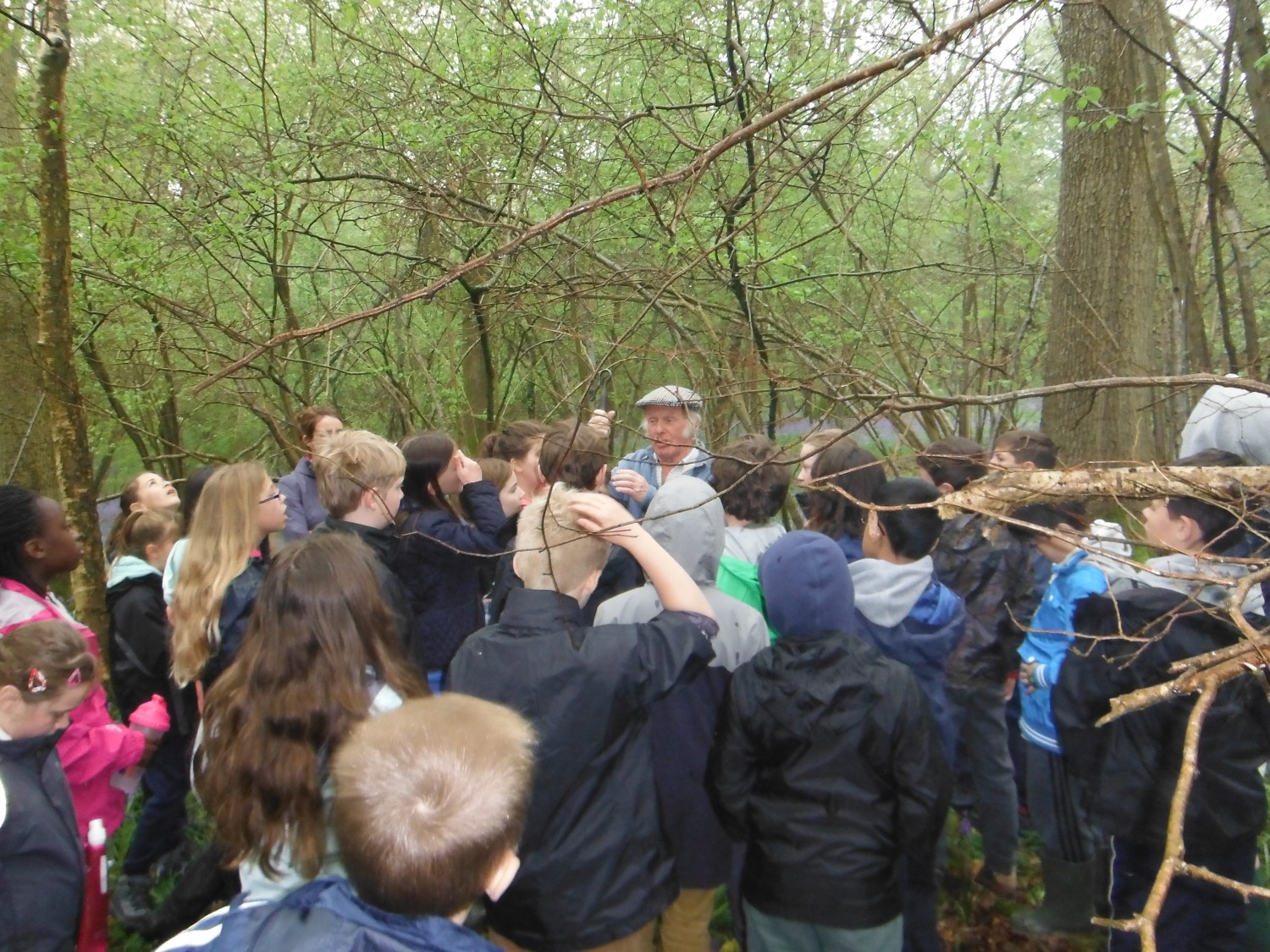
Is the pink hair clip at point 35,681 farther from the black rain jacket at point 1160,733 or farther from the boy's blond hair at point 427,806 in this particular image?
the black rain jacket at point 1160,733

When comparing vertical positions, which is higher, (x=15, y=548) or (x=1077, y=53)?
(x=1077, y=53)

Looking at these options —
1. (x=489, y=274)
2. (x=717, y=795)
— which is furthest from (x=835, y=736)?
(x=489, y=274)

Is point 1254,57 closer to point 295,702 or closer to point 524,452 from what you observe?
point 524,452

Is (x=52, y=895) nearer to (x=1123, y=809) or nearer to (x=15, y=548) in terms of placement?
(x=15, y=548)

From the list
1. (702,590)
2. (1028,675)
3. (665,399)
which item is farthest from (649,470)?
(1028,675)

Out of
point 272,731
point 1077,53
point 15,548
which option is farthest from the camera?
point 1077,53

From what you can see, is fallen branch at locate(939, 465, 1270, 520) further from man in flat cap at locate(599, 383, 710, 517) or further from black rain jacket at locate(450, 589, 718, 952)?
man in flat cap at locate(599, 383, 710, 517)

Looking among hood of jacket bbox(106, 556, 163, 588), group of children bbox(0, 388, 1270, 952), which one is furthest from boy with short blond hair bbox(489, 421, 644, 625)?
hood of jacket bbox(106, 556, 163, 588)

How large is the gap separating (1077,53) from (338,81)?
4.49m

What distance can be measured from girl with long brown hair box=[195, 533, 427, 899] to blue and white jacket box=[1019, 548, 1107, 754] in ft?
6.28

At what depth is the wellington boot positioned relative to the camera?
2.70m

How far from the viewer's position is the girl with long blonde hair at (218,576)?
2.39m

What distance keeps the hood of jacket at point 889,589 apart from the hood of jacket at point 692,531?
528 millimetres

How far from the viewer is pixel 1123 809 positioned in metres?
2.17
